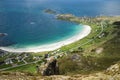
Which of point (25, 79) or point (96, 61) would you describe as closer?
point (25, 79)

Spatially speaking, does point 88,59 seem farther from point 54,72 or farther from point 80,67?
point 54,72

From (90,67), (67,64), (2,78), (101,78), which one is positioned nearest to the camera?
(2,78)

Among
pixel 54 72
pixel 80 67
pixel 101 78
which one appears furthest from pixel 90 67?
pixel 101 78

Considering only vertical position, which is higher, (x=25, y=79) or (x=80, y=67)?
(x=80, y=67)

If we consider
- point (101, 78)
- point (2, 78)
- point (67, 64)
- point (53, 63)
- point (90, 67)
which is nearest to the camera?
point (2, 78)

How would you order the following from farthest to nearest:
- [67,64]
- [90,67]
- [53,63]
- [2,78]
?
[67,64] < [90,67] < [53,63] < [2,78]

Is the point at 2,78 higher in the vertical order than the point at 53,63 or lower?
lower

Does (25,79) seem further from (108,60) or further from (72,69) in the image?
(108,60)

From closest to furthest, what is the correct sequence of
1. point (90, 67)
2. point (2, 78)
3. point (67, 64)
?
point (2, 78)
point (90, 67)
point (67, 64)

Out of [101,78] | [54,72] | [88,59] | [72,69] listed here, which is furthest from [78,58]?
[101,78]
